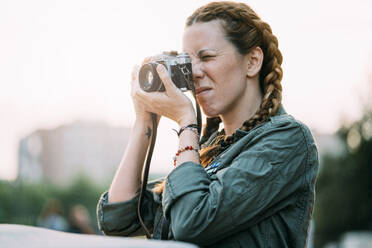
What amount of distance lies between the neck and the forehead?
0.21 m

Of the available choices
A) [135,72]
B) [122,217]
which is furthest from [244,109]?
[122,217]

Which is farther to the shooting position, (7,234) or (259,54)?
(259,54)

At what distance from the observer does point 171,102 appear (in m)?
1.86

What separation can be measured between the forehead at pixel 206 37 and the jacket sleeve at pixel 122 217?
63 cm

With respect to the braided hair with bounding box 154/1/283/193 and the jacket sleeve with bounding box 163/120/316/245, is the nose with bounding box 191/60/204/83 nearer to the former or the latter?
the braided hair with bounding box 154/1/283/193

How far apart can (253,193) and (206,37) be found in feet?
2.08

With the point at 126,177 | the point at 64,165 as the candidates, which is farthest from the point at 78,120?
the point at 126,177

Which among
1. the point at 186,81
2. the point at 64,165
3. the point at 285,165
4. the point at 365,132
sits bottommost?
the point at 64,165

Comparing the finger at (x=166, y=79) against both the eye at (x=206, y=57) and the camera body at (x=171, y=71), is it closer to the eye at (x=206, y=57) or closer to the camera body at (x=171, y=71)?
the camera body at (x=171, y=71)

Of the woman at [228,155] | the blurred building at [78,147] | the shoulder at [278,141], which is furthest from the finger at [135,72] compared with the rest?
the blurred building at [78,147]

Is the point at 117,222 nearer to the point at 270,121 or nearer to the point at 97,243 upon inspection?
the point at 270,121

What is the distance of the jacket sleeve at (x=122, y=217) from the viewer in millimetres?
2002

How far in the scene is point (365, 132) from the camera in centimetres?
1520

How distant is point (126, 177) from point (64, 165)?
58.3m
